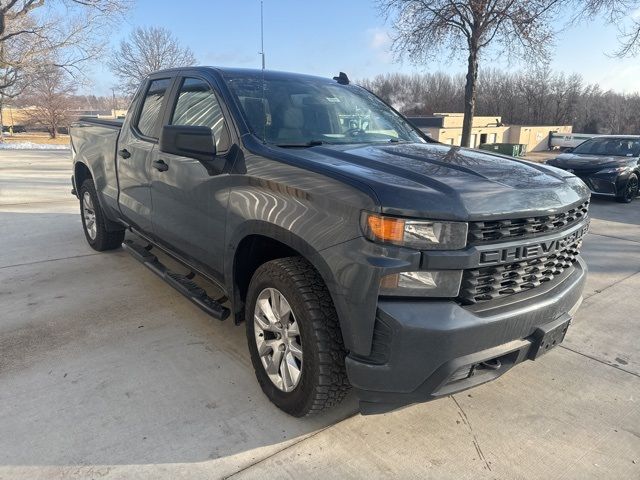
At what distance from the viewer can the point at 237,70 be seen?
348 cm

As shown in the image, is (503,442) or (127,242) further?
(127,242)

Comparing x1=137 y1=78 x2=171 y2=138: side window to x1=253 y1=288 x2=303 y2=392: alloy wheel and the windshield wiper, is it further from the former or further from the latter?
x1=253 y1=288 x2=303 y2=392: alloy wheel

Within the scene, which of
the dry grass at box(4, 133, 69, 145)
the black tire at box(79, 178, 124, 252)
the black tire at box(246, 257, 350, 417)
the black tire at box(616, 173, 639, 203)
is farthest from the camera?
the dry grass at box(4, 133, 69, 145)

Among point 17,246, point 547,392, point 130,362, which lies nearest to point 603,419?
point 547,392

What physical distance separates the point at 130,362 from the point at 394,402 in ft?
6.09

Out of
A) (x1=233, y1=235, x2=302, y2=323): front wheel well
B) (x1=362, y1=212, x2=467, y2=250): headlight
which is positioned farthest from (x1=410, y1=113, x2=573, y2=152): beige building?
(x1=362, y1=212, x2=467, y2=250): headlight

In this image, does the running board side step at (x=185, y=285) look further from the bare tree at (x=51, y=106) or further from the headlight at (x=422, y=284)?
the bare tree at (x=51, y=106)

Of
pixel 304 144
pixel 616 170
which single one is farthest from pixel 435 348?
pixel 616 170

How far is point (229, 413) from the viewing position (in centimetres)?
261

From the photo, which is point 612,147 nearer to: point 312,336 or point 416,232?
point 416,232

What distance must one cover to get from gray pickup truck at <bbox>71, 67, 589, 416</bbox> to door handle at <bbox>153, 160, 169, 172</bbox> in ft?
0.10

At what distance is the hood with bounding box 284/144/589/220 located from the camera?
6.61ft

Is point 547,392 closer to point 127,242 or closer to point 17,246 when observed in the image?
point 127,242

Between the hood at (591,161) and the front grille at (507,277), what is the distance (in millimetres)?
9286
